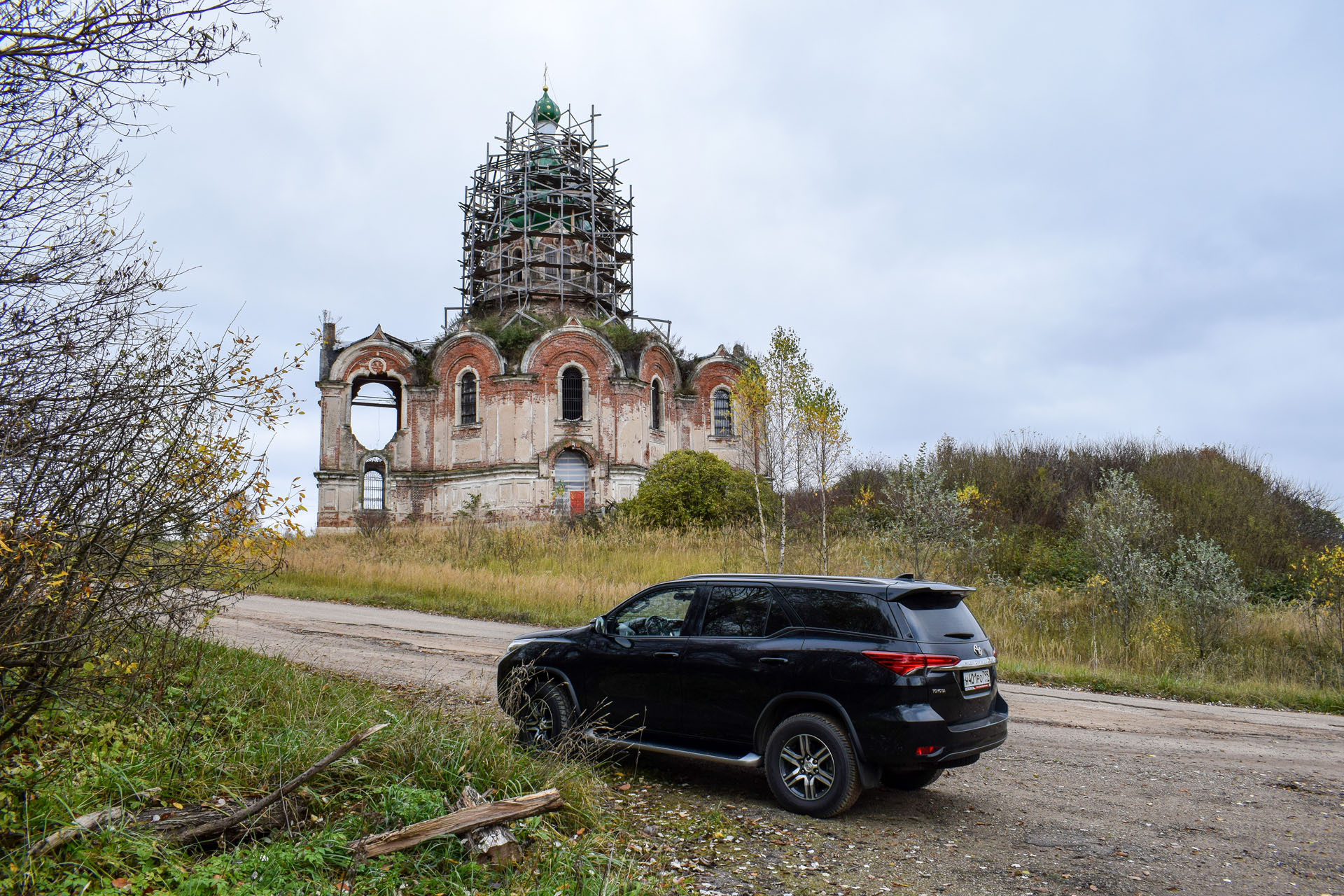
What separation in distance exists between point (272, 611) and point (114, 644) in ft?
40.4

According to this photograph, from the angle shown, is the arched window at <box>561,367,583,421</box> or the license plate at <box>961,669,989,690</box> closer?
the license plate at <box>961,669,989,690</box>

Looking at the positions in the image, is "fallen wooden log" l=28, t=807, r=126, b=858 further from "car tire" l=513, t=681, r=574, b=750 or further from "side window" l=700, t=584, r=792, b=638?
"side window" l=700, t=584, r=792, b=638

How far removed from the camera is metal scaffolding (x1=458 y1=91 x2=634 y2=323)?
135ft

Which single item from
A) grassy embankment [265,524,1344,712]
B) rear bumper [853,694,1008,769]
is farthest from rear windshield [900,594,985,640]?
grassy embankment [265,524,1344,712]

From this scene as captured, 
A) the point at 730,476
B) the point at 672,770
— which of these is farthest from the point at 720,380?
the point at 672,770

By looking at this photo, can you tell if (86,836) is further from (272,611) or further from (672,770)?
(272,611)

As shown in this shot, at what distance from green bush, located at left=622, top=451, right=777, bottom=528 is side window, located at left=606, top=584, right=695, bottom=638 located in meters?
20.9

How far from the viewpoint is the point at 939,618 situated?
634 cm

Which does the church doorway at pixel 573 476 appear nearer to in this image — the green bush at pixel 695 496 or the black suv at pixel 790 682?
the green bush at pixel 695 496

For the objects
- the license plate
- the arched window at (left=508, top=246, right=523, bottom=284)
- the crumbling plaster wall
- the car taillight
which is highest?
the arched window at (left=508, top=246, right=523, bottom=284)

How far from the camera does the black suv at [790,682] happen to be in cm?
588

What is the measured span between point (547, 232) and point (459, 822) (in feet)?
129

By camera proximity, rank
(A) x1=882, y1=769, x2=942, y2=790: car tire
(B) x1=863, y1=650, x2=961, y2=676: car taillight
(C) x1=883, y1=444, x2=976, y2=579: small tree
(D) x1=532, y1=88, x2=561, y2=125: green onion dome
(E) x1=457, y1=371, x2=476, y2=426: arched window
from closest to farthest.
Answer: (B) x1=863, y1=650, x2=961, y2=676: car taillight
(A) x1=882, y1=769, x2=942, y2=790: car tire
(C) x1=883, y1=444, x2=976, y2=579: small tree
(E) x1=457, y1=371, x2=476, y2=426: arched window
(D) x1=532, y1=88, x2=561, y2=125: green onion dome

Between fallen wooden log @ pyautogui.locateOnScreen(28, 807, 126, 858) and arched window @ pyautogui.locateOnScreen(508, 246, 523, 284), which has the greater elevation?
arched window @ pyautogui.locateOnScreen(508, 246, 523, 284)
